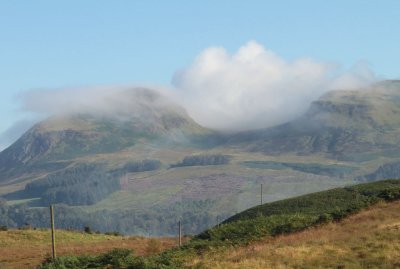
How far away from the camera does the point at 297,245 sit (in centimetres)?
4716

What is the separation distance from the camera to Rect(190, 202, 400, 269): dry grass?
40.5m

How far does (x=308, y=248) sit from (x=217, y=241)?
16.3 meters

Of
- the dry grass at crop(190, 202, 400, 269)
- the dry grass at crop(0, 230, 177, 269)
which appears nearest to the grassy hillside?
the dry grass at crop(190, 202, 400, 269)

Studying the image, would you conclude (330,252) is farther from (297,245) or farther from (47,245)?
(47,245)

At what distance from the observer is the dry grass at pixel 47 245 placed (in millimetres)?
66188

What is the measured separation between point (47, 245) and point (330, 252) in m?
48.8

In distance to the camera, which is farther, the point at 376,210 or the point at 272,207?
the point at 272,207

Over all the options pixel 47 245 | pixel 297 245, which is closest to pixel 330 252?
pixel 297 245

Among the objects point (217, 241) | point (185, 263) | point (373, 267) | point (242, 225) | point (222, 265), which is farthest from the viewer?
point (242, 225)

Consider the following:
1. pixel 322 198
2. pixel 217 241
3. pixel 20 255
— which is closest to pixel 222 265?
pixel 217 241

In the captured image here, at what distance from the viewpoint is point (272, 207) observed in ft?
323

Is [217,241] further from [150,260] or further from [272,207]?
[272,207]

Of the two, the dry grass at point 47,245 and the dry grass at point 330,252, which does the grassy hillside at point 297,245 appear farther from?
the dry grass at point 47,245

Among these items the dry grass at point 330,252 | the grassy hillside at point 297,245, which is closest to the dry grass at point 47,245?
the grassy hillside at point 297,245
